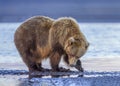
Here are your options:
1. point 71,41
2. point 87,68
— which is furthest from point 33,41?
point 87,68

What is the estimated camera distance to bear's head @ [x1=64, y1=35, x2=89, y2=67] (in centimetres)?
872

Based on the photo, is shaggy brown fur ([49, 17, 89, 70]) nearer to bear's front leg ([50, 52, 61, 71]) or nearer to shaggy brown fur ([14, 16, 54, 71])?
bear's front leg ([50, 52, 61, 71])

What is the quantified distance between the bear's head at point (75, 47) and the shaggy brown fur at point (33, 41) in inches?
23.8

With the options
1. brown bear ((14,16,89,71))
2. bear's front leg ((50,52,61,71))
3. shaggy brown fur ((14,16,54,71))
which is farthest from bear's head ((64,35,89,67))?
shaggy brown fur ((14,16,54,71))

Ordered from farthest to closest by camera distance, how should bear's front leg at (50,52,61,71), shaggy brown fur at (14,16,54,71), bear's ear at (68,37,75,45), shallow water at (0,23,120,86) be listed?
shaggy brown fur at (14,16,54,71) < bear's front leg at (50,52,61,71) < bear's ear at (68,37,75,45) < shallow water at (0,23,120,86)

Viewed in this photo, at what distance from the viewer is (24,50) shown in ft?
30.7

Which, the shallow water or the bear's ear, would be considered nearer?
the shallow water

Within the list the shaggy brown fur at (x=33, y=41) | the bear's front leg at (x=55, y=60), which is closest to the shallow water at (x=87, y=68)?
the shaggy brown fur at (x=33, y=41)

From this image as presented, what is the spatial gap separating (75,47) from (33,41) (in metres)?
0.90

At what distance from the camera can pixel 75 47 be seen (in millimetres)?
8719

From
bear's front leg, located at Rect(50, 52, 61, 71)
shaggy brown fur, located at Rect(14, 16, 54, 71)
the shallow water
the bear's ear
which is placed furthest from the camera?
shaggy brown fur, located at Rect(14, 16, 54, 71)

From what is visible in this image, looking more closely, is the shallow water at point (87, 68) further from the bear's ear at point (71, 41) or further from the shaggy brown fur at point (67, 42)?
the bear's ear at point (71, 41)

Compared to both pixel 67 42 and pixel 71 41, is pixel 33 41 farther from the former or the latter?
pixel 71 41

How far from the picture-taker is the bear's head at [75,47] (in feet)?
28.6
